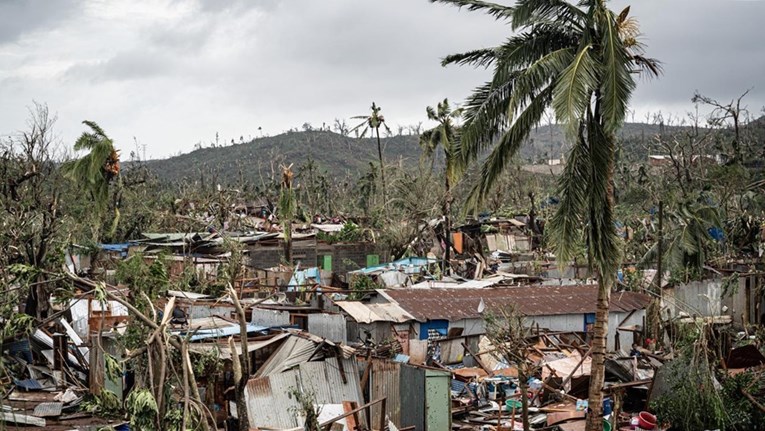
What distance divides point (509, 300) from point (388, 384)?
21.8ft

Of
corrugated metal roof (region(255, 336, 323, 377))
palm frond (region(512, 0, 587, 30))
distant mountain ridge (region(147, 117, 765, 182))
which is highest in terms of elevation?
distant mountain ridge (region(147, 117, 765, 182))

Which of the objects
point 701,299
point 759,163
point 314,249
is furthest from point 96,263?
point 759,163

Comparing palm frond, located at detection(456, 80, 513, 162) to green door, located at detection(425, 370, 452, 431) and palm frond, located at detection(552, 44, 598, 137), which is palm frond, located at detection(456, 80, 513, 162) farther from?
green door, located at detection(425, 370, 452, 431)

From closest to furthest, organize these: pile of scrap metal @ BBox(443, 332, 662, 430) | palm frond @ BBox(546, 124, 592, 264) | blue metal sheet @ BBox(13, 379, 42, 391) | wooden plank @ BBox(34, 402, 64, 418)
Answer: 1. palm frond @ BBox(546, 124, 592, 264)
2. wooden plank @ BBox(34, 402, 64, 418)
3. pile of scrap metal @ BBox(443, 332, 662, 430)
4. blue metal sheet @ BBox(13, 379, 42, 391)

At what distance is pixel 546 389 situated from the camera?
15.6 meters

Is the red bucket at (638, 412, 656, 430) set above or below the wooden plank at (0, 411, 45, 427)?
below

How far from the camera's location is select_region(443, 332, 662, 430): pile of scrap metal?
47.2 feet

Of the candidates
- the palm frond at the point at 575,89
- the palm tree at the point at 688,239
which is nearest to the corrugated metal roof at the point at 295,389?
the palm frond at the point at 575,89

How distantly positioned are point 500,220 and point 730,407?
29.0 m

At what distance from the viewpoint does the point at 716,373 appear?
14.2 meters

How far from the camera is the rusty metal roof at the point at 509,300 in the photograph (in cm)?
1918

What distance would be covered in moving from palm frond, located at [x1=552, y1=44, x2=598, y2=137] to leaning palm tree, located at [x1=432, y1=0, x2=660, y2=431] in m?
0.03

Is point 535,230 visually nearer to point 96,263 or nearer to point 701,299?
point 701,299

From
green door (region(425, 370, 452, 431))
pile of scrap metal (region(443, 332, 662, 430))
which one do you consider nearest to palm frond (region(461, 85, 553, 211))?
pile of scrap metal (region(443, 332, 662, 430))
